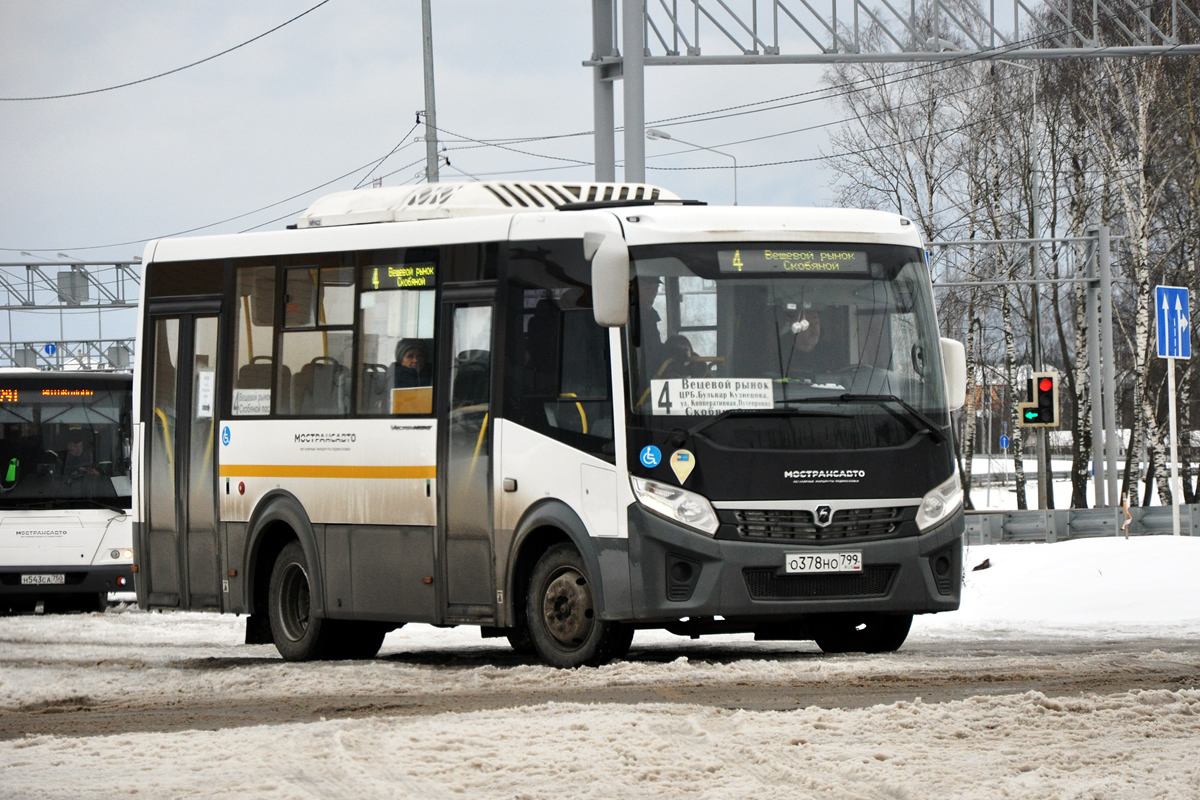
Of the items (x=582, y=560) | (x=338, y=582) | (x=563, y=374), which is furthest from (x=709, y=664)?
(x=338, y=582)

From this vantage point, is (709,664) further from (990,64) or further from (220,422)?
(990,64)

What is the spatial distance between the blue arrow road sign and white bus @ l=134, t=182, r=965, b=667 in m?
10.5

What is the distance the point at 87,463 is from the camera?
2452cm

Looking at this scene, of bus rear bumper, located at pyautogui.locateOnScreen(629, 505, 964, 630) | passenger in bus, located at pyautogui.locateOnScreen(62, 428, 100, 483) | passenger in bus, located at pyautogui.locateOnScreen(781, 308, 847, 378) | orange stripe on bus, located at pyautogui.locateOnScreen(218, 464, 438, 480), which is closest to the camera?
bus rear bumper, located at pyautogui.locateOnScreen(629, 505, 964, 630)

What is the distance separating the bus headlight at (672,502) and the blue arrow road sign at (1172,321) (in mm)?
12393

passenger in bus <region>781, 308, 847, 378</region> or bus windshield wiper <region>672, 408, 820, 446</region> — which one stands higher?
passenger in bus <region>781, 308, 847, 378</region>

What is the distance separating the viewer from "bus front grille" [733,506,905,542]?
11555 mm

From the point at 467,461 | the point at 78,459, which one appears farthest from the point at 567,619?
the point at 78,459

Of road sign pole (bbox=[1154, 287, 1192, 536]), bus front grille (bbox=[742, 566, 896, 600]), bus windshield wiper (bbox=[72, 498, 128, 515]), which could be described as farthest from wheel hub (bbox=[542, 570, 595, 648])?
bus windshield wiper (bbox=[72, 498, 128, 515])

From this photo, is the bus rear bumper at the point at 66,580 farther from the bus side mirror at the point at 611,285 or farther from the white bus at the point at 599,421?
the bus side mirror at the point at 611,285

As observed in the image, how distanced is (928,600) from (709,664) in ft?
4.71

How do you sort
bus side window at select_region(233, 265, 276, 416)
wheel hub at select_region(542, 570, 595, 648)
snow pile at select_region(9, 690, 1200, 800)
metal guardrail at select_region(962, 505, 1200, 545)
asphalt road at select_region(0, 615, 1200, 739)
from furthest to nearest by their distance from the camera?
metal guardrail at select_region(962, 505, 1200, 545) → bus side window at select_region(233, 265, 276, 416) → wheel hub at select_region(542, 570, 595, 648) → asphalt road at select_region(0, 615, 1200, 739) → snow pile at select_region(9, 690, 1200, 800)

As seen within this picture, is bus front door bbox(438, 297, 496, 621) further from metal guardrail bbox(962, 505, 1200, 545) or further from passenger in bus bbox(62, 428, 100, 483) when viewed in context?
metal guardrail bbox(962, 505, 1200, 545)

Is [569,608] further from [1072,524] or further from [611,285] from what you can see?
[1072,524]
